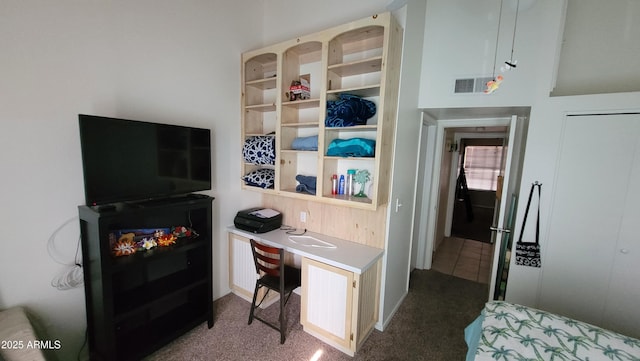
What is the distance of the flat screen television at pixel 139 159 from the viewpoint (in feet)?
5.10

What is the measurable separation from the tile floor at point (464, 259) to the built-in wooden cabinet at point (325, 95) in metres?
2.23

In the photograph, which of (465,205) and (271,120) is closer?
(271,120)

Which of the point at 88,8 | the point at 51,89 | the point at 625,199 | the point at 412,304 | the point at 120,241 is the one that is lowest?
the point at 412,304

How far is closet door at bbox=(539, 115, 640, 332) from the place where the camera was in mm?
1959

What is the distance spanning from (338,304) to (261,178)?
143 centimetres

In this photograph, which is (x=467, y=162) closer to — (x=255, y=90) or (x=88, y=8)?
(x=255, y=90)

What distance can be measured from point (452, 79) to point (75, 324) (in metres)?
3.64

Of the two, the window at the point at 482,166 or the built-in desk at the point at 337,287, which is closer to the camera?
the built-in desk at the point at 337,287

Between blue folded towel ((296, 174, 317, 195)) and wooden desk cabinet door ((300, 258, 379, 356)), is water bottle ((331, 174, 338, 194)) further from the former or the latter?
wooden desk cabinet door ((300, 258, 379, 356))

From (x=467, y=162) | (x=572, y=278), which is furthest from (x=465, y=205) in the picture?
(x=572, y=278)

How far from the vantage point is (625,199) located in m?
1.96

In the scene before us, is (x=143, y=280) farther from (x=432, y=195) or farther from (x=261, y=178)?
(x=432, y=195)

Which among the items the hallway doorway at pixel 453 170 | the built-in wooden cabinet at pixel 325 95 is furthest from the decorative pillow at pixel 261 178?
the hallway doorway at pixel 453 170

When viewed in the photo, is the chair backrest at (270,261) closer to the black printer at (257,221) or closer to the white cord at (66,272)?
the black printer at (257,221)
